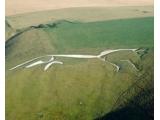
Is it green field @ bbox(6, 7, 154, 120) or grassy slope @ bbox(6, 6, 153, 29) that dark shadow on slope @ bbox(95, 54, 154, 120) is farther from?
grassy slope @ bbox(6, 6, 153, 29)

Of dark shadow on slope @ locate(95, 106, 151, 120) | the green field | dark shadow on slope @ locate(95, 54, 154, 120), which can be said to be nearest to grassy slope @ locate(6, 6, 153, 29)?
the green field

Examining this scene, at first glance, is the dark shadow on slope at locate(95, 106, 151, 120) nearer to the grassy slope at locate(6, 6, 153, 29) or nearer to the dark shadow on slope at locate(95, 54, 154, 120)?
the dark shadow on slope at locate(95, 54, 154, 120)

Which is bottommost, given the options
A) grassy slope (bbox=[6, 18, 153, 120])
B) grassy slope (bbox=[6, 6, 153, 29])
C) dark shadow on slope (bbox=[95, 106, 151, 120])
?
dark shadow on slope (bbox=[95, 106, 151, 120])

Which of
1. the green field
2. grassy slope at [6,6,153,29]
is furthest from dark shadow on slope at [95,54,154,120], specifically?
grassy slope at [6,6,153,29]

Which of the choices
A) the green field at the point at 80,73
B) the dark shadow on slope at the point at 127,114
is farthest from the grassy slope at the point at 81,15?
the dark shadow on slope at the point at 127,114

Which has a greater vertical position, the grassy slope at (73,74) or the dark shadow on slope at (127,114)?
the grassy slope at (73,74)

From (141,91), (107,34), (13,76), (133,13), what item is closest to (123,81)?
(141,91)

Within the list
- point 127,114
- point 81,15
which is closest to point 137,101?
point 127,114

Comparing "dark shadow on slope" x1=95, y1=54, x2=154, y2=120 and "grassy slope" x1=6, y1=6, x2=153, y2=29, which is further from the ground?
"grassy slope" x1=6, y1=6, x2=153, y2=29

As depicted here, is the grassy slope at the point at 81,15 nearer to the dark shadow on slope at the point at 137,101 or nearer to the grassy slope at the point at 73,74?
the grassy slope at the point at 73,74
